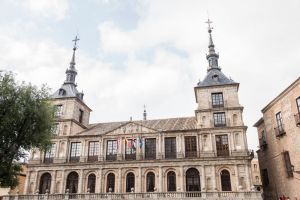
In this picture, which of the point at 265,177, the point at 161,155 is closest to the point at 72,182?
the point at 161,155

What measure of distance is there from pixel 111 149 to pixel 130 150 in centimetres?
239

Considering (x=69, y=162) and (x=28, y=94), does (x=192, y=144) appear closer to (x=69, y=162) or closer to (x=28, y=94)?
(x=69, y=162)

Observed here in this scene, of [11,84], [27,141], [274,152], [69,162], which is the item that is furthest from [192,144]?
[11,84]

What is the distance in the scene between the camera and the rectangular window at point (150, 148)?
30562mm

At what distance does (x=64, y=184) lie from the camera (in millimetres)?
30656

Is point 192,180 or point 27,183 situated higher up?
point 192,180

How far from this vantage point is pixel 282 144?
82.2 feet

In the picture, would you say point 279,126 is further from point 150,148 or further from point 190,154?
point 150,148

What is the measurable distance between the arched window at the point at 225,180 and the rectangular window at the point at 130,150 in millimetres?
9674

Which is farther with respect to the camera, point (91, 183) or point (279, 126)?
point (91, 183)

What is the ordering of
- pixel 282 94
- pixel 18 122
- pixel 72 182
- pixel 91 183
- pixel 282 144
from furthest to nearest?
pixel 72 182
pixel 91 183
pixel 282 144
pixel 282 94
pixel 18 122

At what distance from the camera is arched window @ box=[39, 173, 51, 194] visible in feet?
102

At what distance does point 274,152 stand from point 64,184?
Result: 22.6 m

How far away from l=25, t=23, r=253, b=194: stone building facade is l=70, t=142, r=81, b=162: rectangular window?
0.12m
